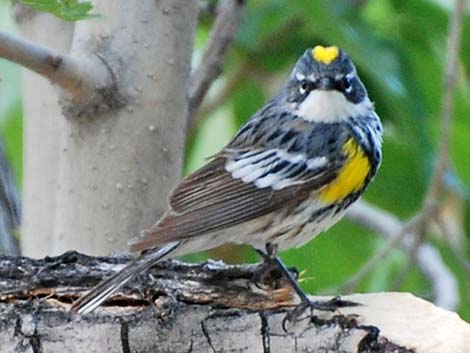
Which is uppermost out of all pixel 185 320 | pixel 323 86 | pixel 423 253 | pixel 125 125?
pixel 323 86

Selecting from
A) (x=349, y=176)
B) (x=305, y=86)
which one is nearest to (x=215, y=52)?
(x=305, y=86)

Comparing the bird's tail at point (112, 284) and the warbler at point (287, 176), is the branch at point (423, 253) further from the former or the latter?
the bird's tail at point (112, 284)

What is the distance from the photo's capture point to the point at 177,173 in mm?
2230

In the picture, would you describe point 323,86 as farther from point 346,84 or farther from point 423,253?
point 423,253

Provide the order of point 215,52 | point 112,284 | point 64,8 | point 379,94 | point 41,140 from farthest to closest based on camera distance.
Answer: point 379,94, point 41,140, point 215,52, point 112,284, point 64,8

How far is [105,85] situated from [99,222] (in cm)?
23

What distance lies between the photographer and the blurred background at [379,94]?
7.92 feet

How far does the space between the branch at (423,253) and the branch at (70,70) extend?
0.83 metres

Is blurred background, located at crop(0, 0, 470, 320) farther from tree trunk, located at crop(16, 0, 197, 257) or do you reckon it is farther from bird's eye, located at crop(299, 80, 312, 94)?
tree trunk, located at crop(16, 0, 197, 257)

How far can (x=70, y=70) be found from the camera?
201 centimetres

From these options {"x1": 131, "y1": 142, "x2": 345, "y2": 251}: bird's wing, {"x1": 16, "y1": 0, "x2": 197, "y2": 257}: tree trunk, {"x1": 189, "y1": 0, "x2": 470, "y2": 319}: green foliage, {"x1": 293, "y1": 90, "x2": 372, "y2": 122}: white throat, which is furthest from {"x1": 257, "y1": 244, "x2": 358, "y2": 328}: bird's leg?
{"x1": 189, "y1": 0, "x2": 470, "y2": 319}: green foliage

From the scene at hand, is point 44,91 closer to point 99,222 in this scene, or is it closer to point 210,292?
point 99,222

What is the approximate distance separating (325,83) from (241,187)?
0.32 m

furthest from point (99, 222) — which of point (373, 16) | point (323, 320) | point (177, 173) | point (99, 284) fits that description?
point (373, 16)
